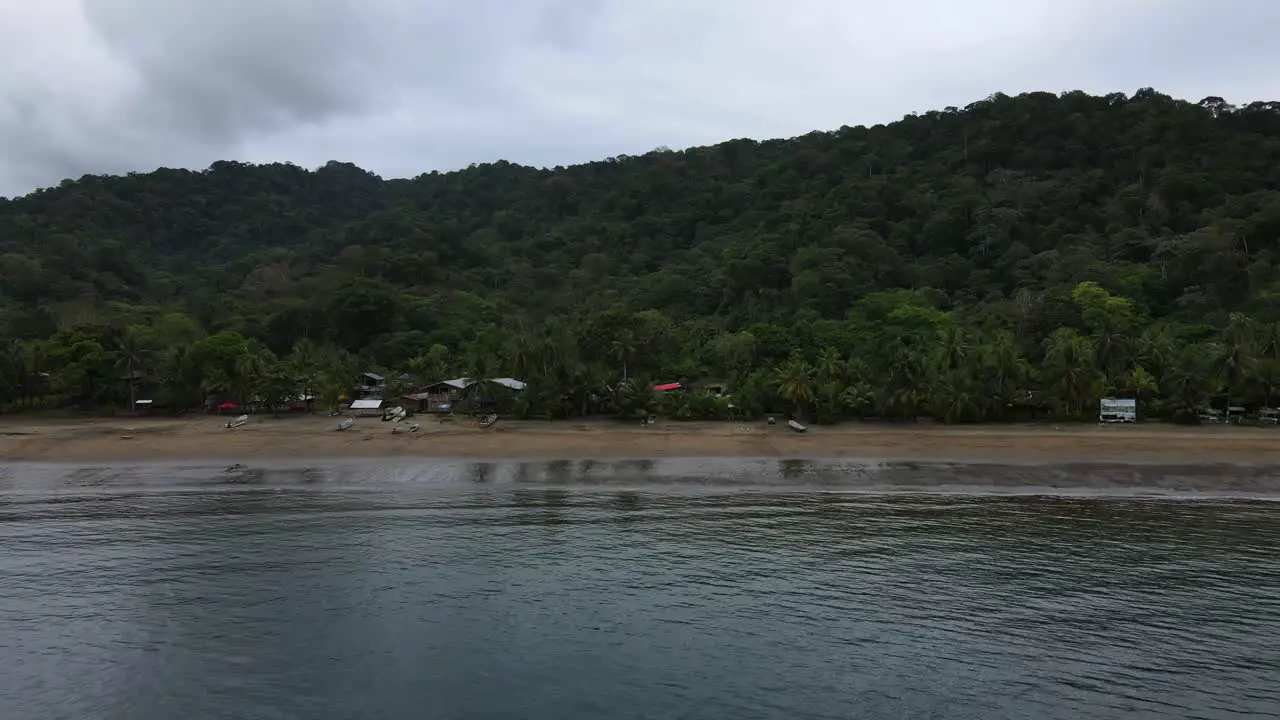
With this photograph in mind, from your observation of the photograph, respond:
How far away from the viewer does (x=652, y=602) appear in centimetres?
2153

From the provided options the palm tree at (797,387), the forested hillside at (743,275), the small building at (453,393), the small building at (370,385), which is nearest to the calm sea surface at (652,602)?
the palm tree at (797,387)

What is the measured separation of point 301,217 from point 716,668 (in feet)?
536

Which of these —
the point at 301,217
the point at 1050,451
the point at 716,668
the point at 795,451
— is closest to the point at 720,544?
the point at 716,668

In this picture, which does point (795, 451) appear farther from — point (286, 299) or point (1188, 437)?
point (286, 299)

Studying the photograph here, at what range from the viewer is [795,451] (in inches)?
1660

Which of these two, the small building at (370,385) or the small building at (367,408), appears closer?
the small building at (367,408)

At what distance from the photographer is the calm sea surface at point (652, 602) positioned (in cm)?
1662

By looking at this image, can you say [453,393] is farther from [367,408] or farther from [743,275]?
[743,275]

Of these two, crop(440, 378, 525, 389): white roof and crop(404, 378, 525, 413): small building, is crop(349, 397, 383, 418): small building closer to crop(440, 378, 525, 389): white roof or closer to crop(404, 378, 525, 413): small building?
crop(404, 378, 525, 413): small building

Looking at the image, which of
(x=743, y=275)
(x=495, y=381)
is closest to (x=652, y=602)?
(x=495, y=381)

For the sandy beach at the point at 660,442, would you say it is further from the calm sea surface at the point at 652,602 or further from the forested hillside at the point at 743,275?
the calm sea surface at the point at 652,602

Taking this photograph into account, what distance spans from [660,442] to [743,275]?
5279 centimetres

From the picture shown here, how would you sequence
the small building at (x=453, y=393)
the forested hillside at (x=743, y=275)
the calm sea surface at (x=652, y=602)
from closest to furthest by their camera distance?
the calm sea surface at (x=652, y=602) → the forested hillside at (x=743, y=275) → the small building at (x=453, y=393)

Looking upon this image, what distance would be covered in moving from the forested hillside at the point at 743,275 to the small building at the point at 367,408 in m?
2.87
